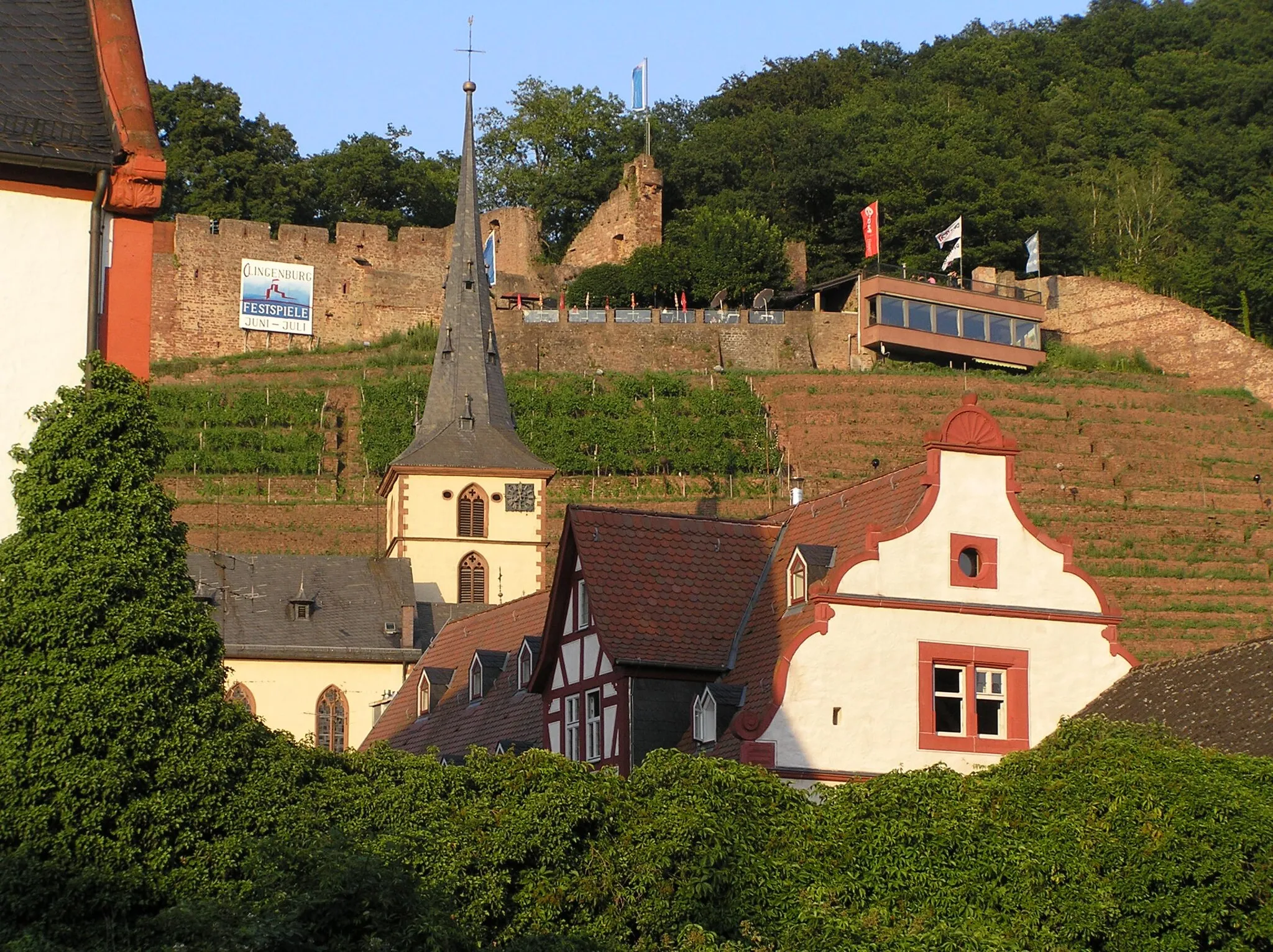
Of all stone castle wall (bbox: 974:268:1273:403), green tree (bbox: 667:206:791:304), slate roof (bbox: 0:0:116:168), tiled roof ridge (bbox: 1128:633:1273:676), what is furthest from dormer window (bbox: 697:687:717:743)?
green tree (bbox: 667:206:791:304)

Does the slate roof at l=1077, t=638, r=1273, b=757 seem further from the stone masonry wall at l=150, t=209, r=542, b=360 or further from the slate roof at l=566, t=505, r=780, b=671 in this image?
the stone masonry wall at l=150, t=209, r=542, b=360

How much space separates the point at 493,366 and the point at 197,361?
80.5ft

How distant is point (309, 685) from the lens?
53.6 metres

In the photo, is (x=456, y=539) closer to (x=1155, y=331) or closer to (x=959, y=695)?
(x=959, y=695)

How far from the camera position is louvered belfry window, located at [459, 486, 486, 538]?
199 ft

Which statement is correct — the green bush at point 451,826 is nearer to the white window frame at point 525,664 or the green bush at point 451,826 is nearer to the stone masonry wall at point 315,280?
the white window frame at point 525,664

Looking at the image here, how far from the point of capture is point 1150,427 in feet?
259

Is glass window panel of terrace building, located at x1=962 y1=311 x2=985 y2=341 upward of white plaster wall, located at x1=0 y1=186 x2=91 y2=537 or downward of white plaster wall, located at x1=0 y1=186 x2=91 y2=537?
upward

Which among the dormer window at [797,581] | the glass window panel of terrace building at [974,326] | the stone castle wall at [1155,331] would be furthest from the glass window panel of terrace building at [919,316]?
the dormer window at [797,581]

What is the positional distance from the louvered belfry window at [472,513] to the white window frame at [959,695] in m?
33.9

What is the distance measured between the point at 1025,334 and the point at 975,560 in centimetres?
6166

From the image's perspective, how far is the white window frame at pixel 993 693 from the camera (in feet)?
90.7

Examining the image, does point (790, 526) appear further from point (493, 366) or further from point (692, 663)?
point (493, 366)

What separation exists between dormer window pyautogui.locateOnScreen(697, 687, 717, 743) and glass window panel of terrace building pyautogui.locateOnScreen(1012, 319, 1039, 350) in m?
63.1
